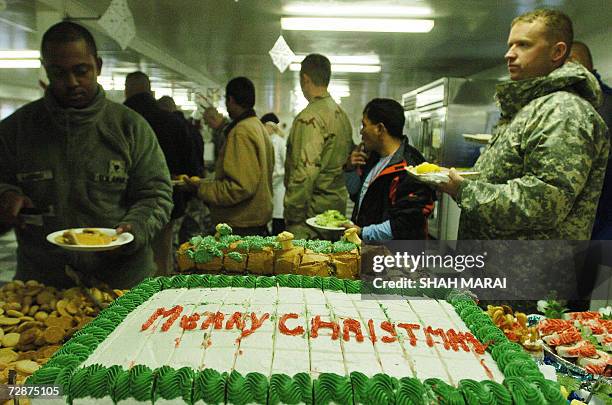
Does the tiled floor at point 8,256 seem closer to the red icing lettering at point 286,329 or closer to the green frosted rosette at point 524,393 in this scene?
the red icing lettering at point 286,329

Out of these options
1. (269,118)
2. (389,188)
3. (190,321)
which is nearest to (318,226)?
(389,188)

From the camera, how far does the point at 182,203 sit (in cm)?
244

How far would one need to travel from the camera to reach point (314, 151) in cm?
273

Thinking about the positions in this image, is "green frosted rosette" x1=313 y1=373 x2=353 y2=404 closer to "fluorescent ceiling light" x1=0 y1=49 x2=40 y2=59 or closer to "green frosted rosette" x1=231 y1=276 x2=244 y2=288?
"green frosted rosette" x1=231 y1=276 x2=244 y2=288

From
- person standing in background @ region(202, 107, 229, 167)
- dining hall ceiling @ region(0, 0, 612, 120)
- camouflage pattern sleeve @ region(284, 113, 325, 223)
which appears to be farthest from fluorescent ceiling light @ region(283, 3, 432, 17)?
person standing in background @ region(202, 107, 229, 167)

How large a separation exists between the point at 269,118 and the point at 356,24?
734 millimetres

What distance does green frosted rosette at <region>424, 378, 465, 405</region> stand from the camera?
113 centimetres

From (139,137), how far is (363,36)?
141 centimetres

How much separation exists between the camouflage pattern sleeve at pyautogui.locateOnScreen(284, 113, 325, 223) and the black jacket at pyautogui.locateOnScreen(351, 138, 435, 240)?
0.43 metres

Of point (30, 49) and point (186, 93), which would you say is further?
point (186, 93)

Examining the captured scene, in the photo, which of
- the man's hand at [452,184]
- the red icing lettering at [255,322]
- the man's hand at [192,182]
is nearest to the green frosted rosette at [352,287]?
the red icing lettering at [255,322]

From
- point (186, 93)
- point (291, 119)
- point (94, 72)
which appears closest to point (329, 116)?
point (291, 119)

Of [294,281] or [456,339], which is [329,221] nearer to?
[294,281]

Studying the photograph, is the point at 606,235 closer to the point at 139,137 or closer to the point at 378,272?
the point at 378,272
